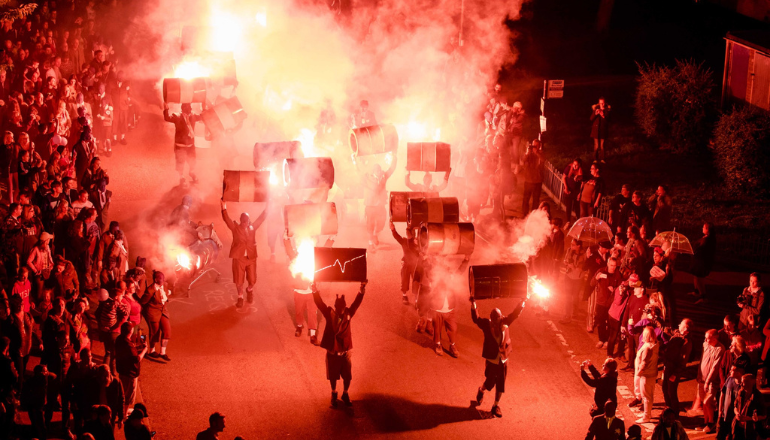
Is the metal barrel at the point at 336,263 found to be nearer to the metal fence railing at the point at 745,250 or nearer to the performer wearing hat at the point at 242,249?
the performer wearing hat at the point at 242,249

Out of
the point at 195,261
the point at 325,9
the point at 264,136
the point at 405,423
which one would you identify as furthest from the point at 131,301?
the point at 325,9

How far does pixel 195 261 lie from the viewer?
1240 cm

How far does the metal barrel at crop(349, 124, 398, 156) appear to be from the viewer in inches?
553

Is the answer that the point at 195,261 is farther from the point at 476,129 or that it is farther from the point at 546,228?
the point at 476,129

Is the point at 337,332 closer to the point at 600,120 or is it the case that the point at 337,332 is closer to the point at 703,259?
the point at 703,259

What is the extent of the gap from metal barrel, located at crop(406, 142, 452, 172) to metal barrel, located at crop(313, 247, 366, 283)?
4100mm

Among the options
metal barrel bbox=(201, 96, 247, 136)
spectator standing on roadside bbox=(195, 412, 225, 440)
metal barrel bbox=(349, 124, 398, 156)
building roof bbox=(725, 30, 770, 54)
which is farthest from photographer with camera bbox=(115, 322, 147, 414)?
building roof bbox=(725, 30, 770, 54)

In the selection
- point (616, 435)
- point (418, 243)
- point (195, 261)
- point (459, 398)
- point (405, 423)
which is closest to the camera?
point (616, 435)

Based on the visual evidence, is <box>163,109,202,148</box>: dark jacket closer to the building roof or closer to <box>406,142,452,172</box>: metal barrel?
<box>406,142,452,172</box>: metal barrel

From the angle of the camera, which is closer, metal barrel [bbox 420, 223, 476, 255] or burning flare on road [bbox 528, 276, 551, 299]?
metal barrel [bbox 420, 223, 476, 255]

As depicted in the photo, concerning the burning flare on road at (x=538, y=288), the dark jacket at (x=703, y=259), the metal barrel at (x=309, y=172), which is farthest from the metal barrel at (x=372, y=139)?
the dark jacket at (x=703, y=259)

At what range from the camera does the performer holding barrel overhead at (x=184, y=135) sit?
614 inches

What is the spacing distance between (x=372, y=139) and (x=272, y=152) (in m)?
1.87

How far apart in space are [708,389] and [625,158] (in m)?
14.9
